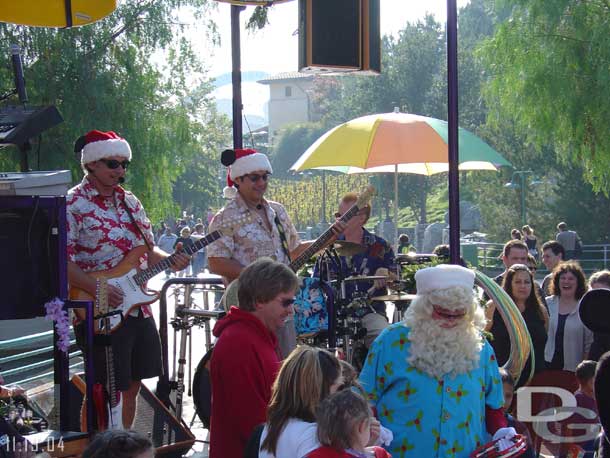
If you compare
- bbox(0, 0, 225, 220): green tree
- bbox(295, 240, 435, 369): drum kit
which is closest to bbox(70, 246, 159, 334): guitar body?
bbox(295, 240, 435, 369): drum kit

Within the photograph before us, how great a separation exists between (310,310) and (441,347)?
7.48ft

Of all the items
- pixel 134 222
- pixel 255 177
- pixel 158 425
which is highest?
pixel 255 177

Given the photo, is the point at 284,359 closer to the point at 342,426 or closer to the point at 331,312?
the point at 342,426

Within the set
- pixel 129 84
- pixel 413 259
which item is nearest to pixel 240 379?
pixel 413 259

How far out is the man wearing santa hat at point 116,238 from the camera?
5699mm

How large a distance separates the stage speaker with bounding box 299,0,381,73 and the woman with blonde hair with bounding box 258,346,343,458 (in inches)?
116

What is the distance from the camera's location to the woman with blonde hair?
11.0 ft

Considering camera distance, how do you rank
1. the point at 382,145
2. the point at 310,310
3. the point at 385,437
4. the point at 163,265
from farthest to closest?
the point at 382,145, the point at 310,310, the point at 163,265, the point at 385,437

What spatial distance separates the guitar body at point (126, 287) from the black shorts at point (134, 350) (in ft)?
0.30

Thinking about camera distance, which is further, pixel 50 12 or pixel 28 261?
pixel 50 12

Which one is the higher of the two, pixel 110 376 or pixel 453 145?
pixel 453 145

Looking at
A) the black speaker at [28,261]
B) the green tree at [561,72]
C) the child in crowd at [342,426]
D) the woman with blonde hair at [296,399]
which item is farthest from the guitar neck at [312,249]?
the green tree at [561,72]

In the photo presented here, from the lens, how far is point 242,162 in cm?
611

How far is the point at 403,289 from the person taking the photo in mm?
7137
